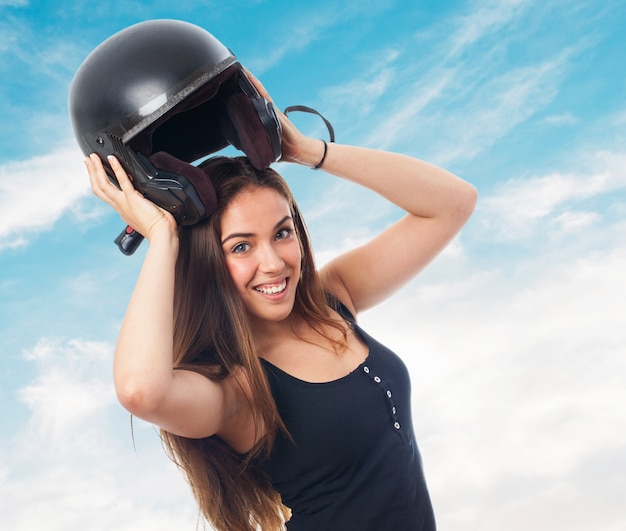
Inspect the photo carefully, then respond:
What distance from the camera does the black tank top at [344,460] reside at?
253 centimetres

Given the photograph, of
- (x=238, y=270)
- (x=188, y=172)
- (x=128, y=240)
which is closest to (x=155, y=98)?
(x=188, y=172)

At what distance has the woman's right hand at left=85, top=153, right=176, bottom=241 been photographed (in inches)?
94.1

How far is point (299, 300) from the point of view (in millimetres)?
2896

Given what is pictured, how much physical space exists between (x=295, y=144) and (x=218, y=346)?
0.75 metres

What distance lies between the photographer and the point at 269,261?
8.25 feet

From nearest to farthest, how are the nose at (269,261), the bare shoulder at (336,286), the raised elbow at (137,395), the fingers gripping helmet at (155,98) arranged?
the raised elbow at (137,395) < the fingers gripping helmet at (155,98) < the nose at (269,261) < the bare shoulder at (336,286)

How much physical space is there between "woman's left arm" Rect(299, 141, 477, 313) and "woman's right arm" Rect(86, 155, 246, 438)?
719 millimetres

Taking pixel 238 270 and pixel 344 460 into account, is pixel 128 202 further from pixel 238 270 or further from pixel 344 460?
pixel 344 460

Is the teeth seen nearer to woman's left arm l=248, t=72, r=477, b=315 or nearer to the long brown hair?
the long brown hair

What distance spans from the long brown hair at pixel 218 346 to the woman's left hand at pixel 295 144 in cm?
10

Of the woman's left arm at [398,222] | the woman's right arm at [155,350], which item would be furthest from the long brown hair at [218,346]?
the woman's left arm at [398,222]

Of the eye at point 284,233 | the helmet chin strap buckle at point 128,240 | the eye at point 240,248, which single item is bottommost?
the eye at point 240,248

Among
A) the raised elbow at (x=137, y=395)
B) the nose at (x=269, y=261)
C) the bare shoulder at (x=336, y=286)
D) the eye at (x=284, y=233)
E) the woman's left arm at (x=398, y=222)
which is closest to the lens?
the raised elbow at (x=137, y=395)

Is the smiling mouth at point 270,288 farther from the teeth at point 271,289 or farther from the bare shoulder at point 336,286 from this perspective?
the bare shoulder at point 336,286
